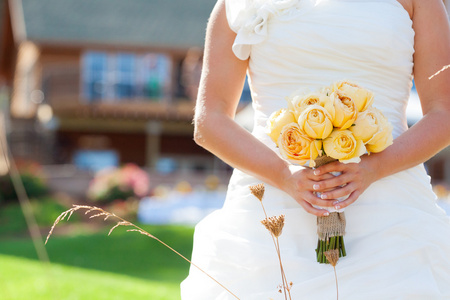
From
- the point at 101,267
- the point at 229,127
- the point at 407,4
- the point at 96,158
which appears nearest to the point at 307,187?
the point at 229,127

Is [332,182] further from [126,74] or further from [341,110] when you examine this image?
[126,74]

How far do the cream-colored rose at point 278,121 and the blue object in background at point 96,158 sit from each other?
26.6 m

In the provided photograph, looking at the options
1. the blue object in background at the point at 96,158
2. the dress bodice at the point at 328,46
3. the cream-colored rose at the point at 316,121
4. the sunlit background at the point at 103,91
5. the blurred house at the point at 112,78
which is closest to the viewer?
the cream-colored rose at the point at 316,121

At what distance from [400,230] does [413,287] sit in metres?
0.22

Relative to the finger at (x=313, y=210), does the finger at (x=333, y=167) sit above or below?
above

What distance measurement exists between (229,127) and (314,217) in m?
0.46

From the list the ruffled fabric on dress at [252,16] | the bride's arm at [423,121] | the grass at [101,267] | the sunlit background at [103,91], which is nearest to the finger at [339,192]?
the bride's arm at [423,121]

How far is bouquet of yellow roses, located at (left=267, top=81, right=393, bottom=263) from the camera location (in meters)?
2.05

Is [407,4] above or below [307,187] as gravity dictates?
above

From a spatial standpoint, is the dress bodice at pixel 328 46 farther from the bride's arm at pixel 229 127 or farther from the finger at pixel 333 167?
the finger at pixel 333 167

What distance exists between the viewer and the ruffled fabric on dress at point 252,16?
251 centimetres

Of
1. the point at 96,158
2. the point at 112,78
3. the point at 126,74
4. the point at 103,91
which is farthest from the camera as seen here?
the point at 96,158

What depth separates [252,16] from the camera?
2535mm

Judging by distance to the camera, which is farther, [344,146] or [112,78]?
[112,78]
